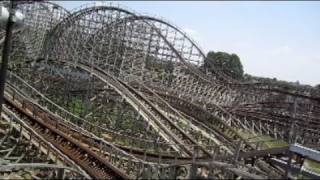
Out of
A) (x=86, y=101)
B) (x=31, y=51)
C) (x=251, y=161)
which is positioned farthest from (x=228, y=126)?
(x=31, y=51)

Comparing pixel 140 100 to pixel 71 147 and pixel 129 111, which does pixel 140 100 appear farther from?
pixel 71 147

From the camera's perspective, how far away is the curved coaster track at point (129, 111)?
12.2 metres

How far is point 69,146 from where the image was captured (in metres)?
15.6

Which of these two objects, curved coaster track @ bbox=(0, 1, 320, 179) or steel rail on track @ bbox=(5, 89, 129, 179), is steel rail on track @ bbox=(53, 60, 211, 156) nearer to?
curved coaster track @ bbox=(0, 1, 320, 179)

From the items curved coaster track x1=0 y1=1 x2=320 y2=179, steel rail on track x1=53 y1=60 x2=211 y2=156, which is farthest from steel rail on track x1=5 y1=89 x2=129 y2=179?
steel rail on track x1=53 y1=60 x2=211 y2=156

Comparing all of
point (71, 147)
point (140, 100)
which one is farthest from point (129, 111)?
point (71, 147)

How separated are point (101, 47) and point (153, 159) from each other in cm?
1385

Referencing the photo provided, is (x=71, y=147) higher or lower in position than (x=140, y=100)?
lower

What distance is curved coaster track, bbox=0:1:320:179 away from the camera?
12195 millimetres

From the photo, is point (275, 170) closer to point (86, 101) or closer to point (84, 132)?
point (84, 132)

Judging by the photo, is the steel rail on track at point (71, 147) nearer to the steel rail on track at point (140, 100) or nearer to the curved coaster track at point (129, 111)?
the curved coaster track at point (129, 111)

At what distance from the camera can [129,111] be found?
22047mm

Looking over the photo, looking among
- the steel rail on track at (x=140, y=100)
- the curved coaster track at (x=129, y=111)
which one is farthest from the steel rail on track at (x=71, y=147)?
the steel rail on track at (x=140, y=100)

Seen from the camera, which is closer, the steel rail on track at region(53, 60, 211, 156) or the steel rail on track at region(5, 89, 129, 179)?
the steel rail on track at region(5, 89, 129, 179)
